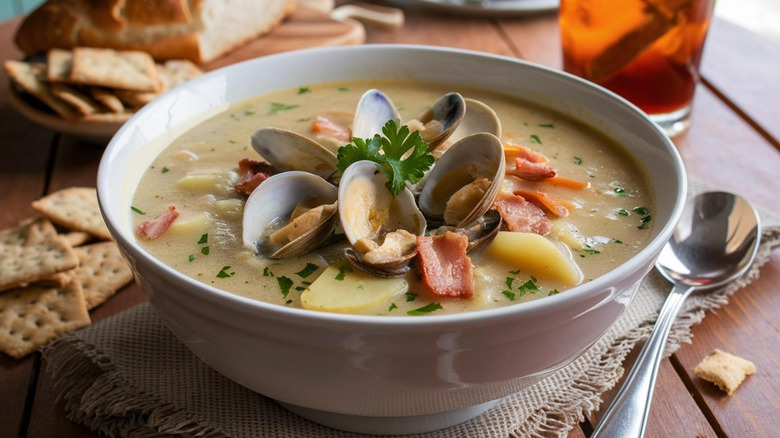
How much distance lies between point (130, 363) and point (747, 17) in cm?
722

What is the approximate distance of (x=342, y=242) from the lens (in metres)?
1.99

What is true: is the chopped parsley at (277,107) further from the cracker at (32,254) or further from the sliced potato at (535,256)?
the sliced potato at (535,256)

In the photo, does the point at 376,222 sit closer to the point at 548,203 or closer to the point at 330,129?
the point at 548,203

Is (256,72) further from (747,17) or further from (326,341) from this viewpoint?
(747,17)

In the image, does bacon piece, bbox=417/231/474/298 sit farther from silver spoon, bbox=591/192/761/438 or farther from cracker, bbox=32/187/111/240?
cracker, bbox=32/187/111/240

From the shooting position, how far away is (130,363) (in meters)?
2.13

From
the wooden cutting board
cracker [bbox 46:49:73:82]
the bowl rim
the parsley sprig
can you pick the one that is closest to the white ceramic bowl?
the bowl rim

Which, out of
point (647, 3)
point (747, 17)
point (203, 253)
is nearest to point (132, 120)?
point (203, 253)

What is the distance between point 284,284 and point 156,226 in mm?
447

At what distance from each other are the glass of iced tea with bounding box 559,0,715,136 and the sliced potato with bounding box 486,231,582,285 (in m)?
1.65

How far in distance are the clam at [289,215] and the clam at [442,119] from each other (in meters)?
0.35

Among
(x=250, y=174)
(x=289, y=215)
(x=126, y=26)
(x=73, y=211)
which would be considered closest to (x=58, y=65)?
(x=126, y=26)

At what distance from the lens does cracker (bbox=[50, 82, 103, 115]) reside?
3219mm

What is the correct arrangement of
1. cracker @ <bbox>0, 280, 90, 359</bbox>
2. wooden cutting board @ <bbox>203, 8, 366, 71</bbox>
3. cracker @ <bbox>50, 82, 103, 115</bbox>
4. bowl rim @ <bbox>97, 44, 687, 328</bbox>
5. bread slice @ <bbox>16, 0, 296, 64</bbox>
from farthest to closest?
1. wooden cutting board @ <bbox>203, 8, 366, 71</bbox>
2. bread slice @ <bbox>16, 0, 296, 64</bbox>
3. cracker @ <bbox>50, 82, 103, 115</bbox>
4. cracker @ <bbox>0, 280, 90, 359</bbox>
5. bowl rim @ <bbox>97, 44, 687, 328</bbox>
